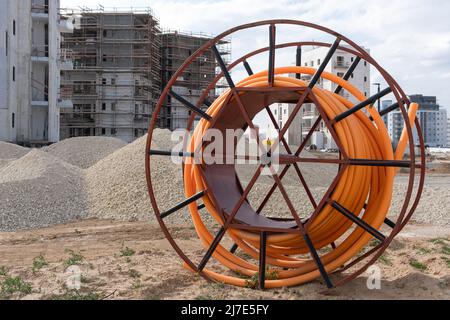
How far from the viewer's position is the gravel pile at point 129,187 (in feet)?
55.1

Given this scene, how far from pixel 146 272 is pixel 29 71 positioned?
111 ft

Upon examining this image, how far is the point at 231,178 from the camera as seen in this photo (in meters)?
9.09

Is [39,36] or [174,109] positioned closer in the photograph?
[39,36]

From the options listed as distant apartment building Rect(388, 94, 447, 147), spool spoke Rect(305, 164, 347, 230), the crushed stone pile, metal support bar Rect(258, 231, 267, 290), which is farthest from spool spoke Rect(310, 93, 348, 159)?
distant apartment building Rect(388, 94, 447, 147)

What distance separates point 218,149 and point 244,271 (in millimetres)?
2002

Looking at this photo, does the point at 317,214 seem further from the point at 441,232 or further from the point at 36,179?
the point at 36,179

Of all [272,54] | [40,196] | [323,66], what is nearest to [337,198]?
[323,66]

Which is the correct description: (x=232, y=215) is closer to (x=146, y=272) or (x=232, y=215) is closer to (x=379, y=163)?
(x=379, y=163)

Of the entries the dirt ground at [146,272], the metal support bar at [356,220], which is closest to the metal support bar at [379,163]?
the metal support bar at [356,220]

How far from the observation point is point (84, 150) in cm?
2875

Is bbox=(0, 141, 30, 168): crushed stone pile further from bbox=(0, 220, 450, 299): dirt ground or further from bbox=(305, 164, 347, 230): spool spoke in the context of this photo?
bbox=(305, 164, 347, 230): spool spoke

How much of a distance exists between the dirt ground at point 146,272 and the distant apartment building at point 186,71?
47.9 meters

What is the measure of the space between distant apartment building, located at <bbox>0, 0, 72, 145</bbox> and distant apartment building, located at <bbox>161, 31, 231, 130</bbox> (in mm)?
19949
